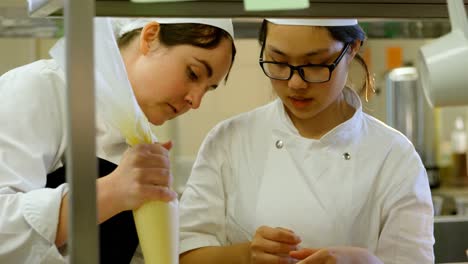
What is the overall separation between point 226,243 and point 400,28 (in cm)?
62

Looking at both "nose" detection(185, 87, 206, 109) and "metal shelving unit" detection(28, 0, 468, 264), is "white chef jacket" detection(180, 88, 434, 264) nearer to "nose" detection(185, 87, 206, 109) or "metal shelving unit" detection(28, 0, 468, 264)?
"nose" detection(185, 87, 206, 109)

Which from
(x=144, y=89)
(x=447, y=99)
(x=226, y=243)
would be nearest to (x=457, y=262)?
(x=226, y=243)

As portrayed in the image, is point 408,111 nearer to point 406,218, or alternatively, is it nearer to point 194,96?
point 406,218

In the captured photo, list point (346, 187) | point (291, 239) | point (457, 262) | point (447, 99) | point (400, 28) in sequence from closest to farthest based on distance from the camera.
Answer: point (447, 99) → point (291, 239) → point (346, 187) → point (400, 28) → point (457, 262)

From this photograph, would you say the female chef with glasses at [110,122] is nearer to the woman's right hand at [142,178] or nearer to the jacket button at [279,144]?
the woman's right hand at [142,178]

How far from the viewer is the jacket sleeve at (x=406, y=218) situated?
1258 millimetres

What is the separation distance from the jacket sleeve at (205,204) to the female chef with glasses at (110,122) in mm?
125

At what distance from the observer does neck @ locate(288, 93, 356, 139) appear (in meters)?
1.41

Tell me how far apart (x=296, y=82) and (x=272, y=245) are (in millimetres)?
279

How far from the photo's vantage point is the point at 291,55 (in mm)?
1255

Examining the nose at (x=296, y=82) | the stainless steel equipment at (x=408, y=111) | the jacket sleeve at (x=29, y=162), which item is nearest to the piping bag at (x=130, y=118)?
the jacket sleeve at (x=29, y=162)


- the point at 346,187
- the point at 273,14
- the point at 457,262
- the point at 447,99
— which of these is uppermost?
the point at 273,14

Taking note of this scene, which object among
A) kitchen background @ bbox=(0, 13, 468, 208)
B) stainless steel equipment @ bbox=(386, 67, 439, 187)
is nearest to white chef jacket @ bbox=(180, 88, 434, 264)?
kitchen background @ bbox=(0, 13, 468, 208)

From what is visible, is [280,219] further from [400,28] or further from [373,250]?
[400,28]
